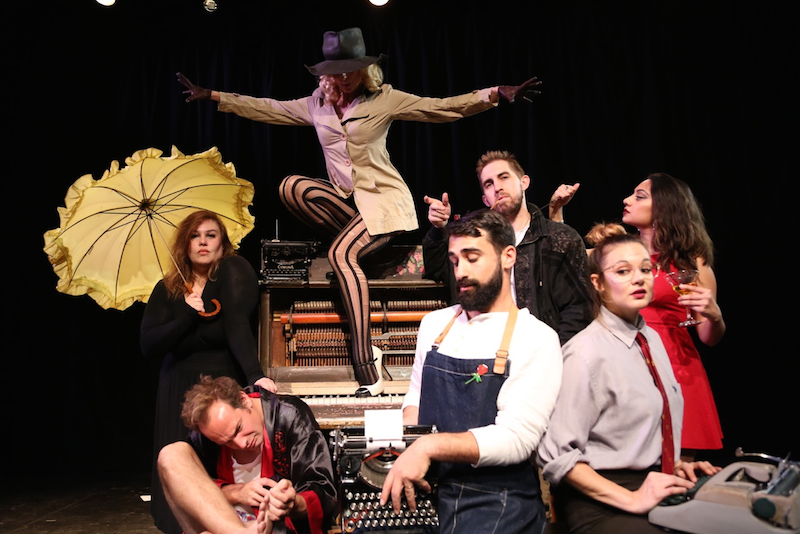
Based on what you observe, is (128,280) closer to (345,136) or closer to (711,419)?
(345,136)

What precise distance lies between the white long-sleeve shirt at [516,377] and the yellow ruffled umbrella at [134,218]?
2320mm

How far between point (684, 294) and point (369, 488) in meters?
1.57

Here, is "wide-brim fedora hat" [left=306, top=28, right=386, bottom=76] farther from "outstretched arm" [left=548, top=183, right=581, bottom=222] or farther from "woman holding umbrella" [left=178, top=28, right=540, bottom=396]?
"outstretched arm" [left=548, top=183, right=581, bottom=222]

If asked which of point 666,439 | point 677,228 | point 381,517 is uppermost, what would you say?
point 677,228

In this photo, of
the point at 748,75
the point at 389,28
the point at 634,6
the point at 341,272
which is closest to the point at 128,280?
the point at 341,272

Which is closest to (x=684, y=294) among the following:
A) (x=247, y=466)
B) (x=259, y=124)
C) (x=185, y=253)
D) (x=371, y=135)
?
(x=247, y=466)

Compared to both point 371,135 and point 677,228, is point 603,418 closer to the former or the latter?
point 677,228

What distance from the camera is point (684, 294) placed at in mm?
2814

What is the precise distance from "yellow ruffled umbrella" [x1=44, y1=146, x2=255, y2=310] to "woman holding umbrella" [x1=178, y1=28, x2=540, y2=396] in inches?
18.1

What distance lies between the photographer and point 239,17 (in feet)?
18.4

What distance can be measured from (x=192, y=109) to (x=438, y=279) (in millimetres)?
2739

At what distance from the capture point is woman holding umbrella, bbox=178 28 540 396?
4250 mm

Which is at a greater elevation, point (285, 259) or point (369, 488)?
point (285, 259)

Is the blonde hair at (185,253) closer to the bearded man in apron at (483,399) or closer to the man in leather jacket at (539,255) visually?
the man in leather jacket at (539,255)
